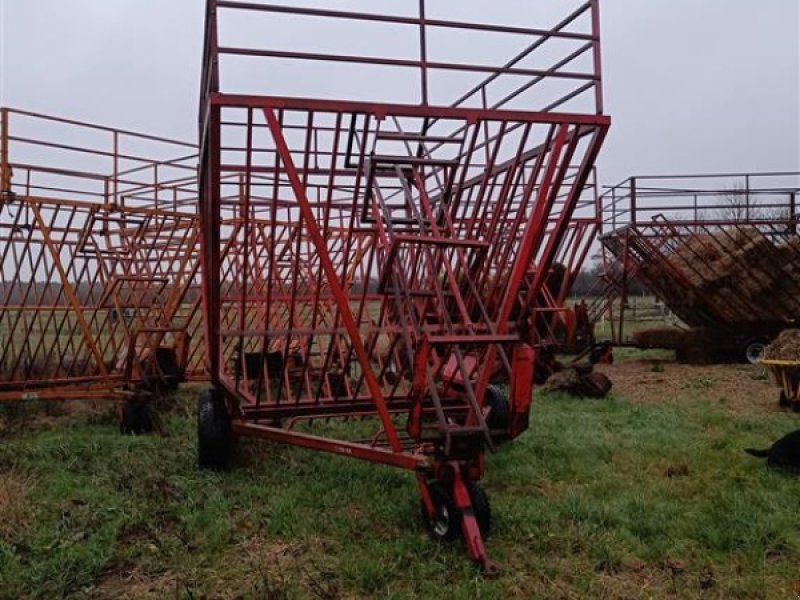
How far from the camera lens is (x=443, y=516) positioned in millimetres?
4684

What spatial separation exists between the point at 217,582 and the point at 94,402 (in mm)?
6864

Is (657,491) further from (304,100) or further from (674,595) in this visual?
(304,100)

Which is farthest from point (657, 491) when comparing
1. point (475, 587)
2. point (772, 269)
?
point (772, 269)

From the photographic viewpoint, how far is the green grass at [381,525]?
13.5 feet

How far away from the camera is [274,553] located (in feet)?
15.1

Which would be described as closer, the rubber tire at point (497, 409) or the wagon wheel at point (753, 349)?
the rubber tire at point (497, 409)

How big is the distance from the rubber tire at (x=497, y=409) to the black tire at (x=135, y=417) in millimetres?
3824

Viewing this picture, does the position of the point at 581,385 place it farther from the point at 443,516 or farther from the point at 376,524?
the point at 443,516

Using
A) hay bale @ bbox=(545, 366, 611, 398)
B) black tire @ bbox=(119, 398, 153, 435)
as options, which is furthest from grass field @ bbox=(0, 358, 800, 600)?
hay bale @ bbox=(545, 366, 611, 398)

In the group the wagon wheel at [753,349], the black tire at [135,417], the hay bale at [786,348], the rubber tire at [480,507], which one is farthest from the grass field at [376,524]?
the wagon wheel at [753,349]

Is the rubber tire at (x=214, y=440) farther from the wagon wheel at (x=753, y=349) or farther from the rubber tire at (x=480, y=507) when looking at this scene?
the wagon wheel at (x=753, y=349)

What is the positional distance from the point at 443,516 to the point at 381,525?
0.61 m

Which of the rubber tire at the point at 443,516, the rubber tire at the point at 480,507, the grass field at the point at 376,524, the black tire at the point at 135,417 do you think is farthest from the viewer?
the black tire at the point at 135,417

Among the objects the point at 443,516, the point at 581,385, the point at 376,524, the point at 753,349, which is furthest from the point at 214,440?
the point at 753,349
